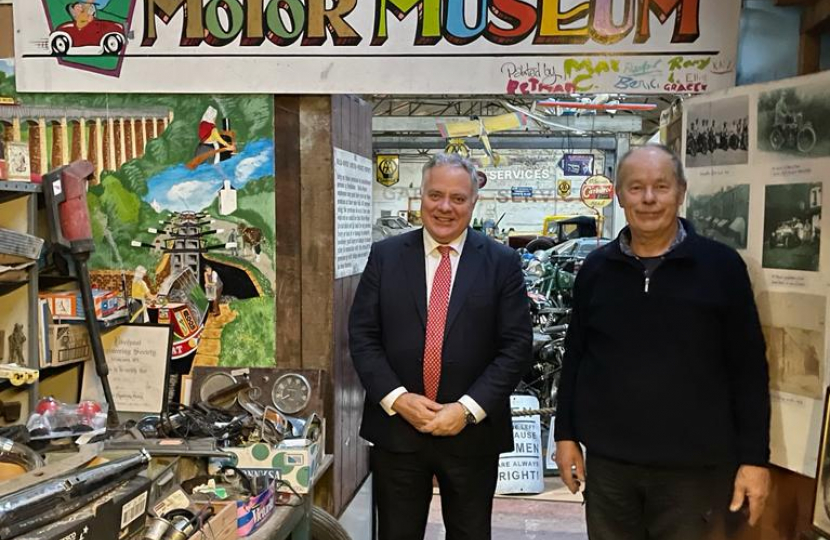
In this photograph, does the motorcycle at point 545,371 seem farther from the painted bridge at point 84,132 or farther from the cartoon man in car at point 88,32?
the cartoon man in car at point 88,32

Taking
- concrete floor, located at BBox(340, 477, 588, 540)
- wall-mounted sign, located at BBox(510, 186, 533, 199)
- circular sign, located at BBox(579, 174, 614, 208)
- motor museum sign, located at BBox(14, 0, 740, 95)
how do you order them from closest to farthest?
motor museum sign, located at BBox(14, 0, 740, 95) → concrete floor, located at BBox(340, 477, 588, 540) → circular sign, located at BBox(579, 174, 614, 208) → wall-mounted sign, located at BBox(510, 186, 533, 199)

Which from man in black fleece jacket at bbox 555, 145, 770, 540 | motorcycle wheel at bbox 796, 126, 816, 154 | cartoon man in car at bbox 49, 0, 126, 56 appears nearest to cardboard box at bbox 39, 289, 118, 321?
cartoon man in car at bbox 49, 0, 126, 56

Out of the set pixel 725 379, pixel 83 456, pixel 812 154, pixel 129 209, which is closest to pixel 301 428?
pixel 83 456

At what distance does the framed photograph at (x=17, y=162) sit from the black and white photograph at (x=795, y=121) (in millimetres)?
2352

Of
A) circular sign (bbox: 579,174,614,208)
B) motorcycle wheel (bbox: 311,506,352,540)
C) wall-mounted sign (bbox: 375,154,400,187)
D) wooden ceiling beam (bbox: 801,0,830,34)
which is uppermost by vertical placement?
wall-mounted sign (bbox: 375,154,400,187)

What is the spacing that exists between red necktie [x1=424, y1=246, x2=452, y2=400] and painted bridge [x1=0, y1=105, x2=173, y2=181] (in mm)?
1302

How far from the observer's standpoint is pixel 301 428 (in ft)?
8.30

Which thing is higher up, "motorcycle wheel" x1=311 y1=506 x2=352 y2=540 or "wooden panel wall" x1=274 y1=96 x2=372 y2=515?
"wooden panel wall" x1=274 y1=96 x2=372 y2=515

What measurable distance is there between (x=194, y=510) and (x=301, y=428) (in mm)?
662

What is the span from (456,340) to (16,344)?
4.77 feet

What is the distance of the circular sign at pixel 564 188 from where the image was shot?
14430 mm

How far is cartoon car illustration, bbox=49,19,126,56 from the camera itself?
2621 millimetres

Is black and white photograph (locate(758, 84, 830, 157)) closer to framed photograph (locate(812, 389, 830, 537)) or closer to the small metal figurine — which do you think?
framed photograph (locate(812, 389, 830, 537))

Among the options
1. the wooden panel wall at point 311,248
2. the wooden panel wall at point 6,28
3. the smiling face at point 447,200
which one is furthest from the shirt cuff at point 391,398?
the wooden panel wall at point 6,28
